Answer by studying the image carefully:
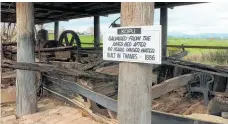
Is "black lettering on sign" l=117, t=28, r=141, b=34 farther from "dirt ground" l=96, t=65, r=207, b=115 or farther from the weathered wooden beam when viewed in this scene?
"dirt ground" l=96, t=65, r=207, b=115

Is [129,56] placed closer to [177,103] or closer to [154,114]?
[154,114]

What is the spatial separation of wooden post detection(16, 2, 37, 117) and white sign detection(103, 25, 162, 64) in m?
2.81

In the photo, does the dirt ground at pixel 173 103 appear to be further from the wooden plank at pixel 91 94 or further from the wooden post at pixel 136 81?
the wooden post at pixel 136 81

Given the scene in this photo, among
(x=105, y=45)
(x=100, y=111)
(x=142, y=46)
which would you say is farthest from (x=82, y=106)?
(x=142, y=46)

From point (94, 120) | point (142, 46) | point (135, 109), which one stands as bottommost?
point (94, 120)

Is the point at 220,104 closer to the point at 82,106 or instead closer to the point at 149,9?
the point at 82,106

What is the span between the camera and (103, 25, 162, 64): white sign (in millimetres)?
2012

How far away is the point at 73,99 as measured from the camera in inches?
208

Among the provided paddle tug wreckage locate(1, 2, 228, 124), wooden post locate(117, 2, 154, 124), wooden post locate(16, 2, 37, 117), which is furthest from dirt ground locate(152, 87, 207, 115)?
wooden post locate(117, 2, 154, 124)

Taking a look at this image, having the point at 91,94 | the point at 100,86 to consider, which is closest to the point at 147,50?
the point at 91,94

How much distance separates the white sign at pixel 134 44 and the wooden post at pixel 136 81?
58mm

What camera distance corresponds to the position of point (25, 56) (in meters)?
4.77

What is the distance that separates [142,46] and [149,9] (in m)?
0.29

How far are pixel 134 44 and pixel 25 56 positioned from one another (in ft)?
10.2
